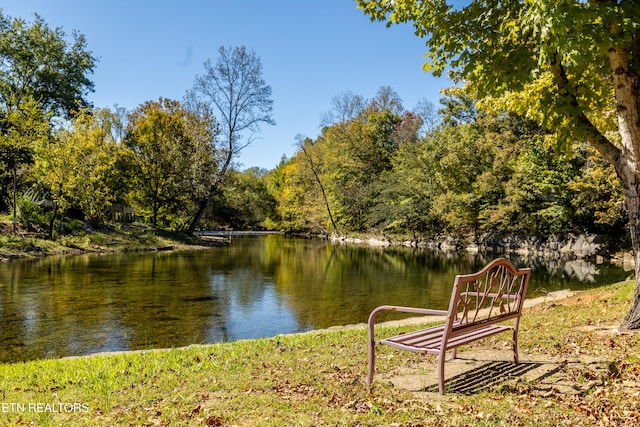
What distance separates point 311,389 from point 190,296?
1053 centimetres

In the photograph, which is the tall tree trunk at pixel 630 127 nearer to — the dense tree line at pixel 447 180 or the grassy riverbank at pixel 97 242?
the dense tree line at pixel 447 180

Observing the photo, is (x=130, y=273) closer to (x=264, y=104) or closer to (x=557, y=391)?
(x=557, y=391)

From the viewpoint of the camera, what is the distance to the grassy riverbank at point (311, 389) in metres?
3.64

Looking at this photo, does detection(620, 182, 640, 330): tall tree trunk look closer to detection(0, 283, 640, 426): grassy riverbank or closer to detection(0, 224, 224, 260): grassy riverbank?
detection(0, 283, 640, 426): grassy riverbank

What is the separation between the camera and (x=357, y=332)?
8.12 m

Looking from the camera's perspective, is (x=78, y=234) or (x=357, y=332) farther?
(x=78, y=234)

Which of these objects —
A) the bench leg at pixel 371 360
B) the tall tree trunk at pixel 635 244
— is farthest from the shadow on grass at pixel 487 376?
the tall tree trunk at pixel 635 244

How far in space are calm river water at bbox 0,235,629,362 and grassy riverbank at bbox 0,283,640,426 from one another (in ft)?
10.6

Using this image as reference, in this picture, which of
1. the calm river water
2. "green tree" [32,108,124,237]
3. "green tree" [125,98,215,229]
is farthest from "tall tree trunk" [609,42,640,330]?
"green tree" [125,98,215,229]

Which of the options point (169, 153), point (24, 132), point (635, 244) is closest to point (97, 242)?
point (24, 132)

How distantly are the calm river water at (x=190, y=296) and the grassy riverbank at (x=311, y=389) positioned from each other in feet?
10.6

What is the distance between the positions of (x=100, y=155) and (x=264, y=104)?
14.3 m

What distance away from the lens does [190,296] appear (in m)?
14.2

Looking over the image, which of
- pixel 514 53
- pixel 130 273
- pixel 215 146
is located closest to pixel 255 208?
pixel 215 146
